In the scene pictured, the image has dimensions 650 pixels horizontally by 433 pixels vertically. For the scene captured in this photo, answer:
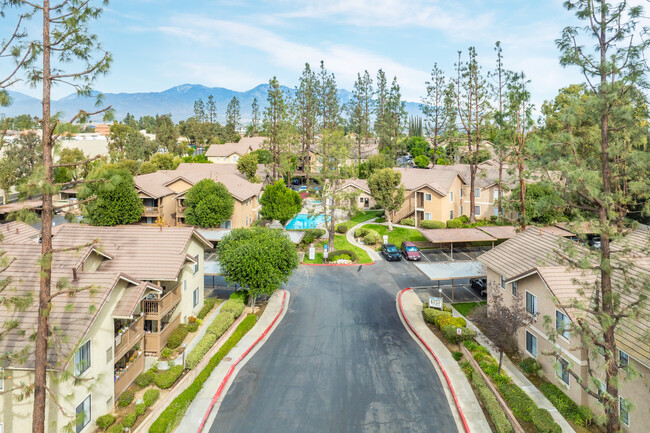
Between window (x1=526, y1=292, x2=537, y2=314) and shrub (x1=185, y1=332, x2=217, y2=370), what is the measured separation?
1900 centimetres

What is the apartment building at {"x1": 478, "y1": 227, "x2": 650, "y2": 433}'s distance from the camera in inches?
612

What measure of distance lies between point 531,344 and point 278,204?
36.5 m

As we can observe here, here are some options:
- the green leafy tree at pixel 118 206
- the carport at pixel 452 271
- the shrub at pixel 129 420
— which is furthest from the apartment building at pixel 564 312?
the green leafy tree at pixel 118 206

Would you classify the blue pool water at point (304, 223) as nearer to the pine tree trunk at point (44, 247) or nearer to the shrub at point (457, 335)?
the shrub at point (457, 335)

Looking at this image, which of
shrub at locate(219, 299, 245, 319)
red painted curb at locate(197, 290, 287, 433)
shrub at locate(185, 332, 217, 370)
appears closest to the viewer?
red painted curb at locate(197, 290, 287, 433)

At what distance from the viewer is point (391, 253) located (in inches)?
1763

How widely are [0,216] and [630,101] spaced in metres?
76.7

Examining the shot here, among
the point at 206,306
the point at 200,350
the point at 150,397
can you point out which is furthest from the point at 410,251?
the point at 150,397

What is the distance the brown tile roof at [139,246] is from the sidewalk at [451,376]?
53.3 feet

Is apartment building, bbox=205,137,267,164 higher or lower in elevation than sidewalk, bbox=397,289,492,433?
higher

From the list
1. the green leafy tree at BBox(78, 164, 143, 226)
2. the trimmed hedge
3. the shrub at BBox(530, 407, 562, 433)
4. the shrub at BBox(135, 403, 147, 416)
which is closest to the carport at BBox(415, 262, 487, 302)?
the shrub at BBox(530, 407, 562, 433)

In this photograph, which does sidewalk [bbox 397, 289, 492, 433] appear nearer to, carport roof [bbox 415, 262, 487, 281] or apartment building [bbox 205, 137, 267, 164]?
carport roof [bbox 415, 262, 487, 281]

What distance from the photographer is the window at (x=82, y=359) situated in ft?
53.1

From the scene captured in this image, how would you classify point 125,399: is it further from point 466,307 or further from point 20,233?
point 466,307
